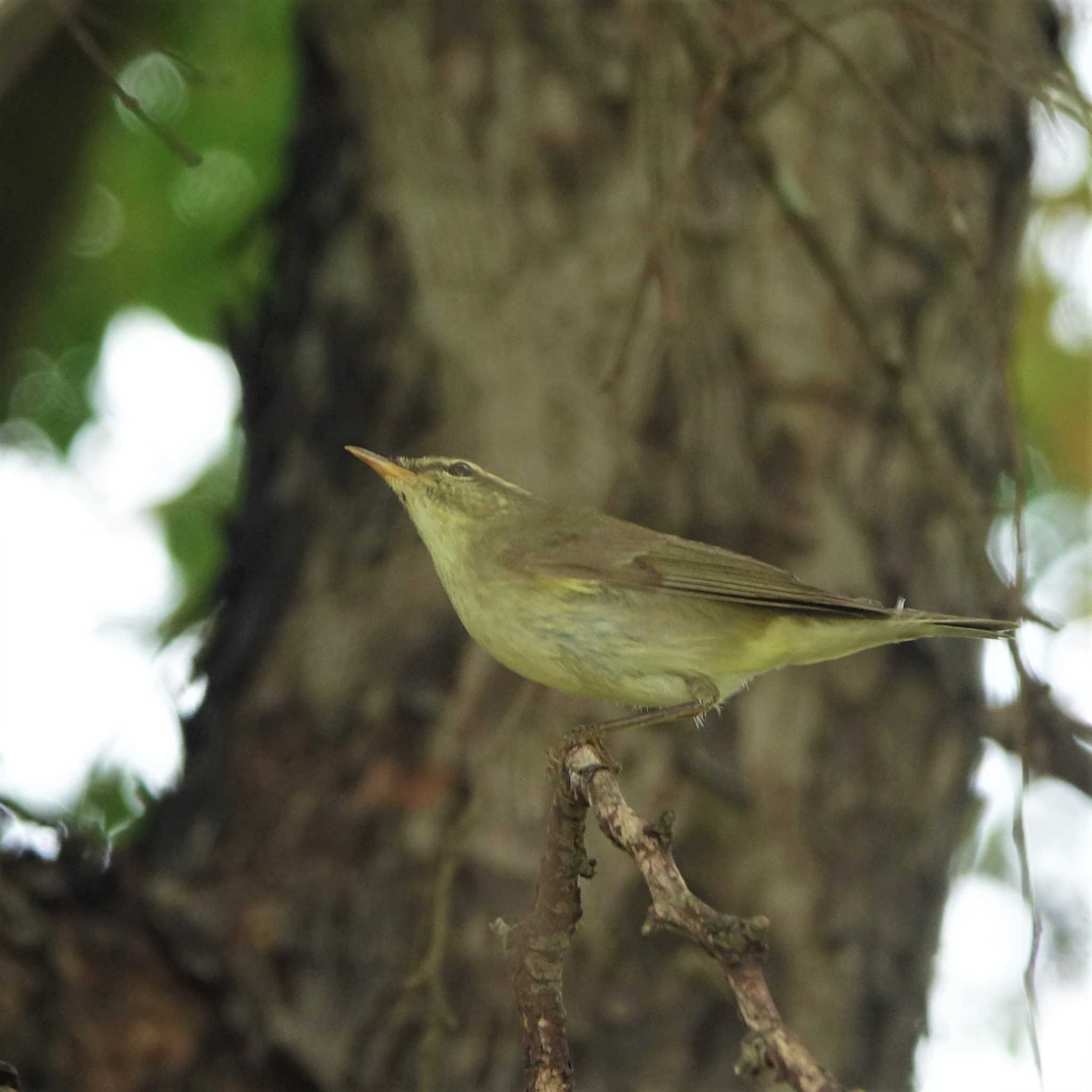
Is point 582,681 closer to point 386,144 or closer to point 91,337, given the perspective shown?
point 386,144

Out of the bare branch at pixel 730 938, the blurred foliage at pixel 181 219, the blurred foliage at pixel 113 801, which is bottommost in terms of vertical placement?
the bare branch at pixel 730 938

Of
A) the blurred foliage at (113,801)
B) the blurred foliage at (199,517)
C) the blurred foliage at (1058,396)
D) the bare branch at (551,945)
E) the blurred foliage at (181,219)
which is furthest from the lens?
the blurred foliage at (1058,396)

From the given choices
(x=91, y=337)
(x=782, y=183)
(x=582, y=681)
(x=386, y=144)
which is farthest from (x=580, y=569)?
(x=91, y=337)

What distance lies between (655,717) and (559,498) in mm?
1517

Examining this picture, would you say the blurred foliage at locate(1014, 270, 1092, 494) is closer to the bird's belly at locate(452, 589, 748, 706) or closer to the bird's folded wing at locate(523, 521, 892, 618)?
the bird's folded wing at locate(523, 521, 892, 618)

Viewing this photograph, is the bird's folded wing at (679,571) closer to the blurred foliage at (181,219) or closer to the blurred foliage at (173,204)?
the blurred foliage at (181,219)

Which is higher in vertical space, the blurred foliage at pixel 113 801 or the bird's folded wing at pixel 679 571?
the bird's folded wing at pixel 679 571

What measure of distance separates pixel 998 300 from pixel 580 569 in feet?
5.41

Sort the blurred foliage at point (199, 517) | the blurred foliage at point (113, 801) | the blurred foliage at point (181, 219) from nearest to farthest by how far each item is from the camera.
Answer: the blurred foliage at point (113, 801) → the blurred foliage at point (181, 219) → the blurred foliage at point (199, 517)

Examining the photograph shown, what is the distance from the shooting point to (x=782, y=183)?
147 inches

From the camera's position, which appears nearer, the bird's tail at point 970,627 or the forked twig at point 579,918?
the forked twig at point 579,918

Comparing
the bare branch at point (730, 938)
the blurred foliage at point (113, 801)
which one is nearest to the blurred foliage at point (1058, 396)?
the blurred foliage at point (113, 801)

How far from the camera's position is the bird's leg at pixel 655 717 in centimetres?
305

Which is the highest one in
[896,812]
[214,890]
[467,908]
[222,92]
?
[222,92]
